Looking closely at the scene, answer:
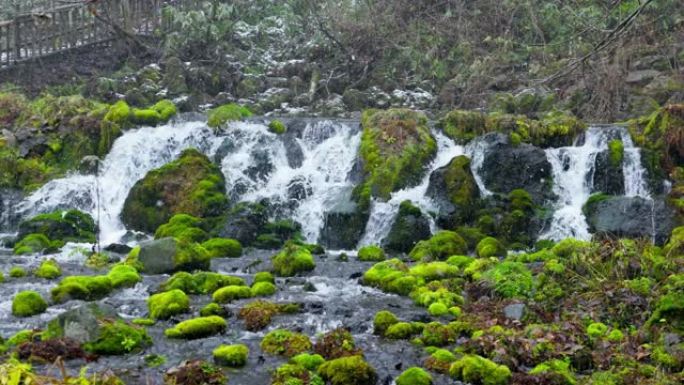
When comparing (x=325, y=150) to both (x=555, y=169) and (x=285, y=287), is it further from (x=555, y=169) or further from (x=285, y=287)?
(x=285, y=287)

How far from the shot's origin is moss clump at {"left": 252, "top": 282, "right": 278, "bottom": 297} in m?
12.2

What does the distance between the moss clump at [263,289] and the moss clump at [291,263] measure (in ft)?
4.18

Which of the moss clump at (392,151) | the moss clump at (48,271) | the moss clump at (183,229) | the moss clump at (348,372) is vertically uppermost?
the moss clump at (392,151)

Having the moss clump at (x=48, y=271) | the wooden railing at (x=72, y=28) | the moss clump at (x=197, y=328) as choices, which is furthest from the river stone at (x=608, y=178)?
the wooden railing at (x=72, y=28)

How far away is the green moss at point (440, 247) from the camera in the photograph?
14.8 meters

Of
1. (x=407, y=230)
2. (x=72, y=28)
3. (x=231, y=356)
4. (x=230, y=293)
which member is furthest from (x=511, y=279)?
(x=72, y=28)

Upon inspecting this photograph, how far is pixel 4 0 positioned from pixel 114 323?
71.0 feet

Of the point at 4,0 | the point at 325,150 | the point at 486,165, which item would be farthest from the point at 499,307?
the point at 4,0

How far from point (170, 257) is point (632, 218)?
856 centimetres

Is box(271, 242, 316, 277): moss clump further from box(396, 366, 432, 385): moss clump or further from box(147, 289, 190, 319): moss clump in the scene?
box(396, 366, 432, 385): moss clump

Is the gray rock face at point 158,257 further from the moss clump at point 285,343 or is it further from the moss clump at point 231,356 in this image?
the moss clump at point 231,356

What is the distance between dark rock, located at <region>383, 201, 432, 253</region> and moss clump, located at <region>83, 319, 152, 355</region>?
23.2 ft

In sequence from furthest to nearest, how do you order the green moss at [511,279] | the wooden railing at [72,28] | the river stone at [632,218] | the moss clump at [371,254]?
the wooden railing at [72,28] < the river stone at [632,218] < the moss clump at [371,254] < the green moss at [511,279]

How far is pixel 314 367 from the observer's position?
885 centimetres
